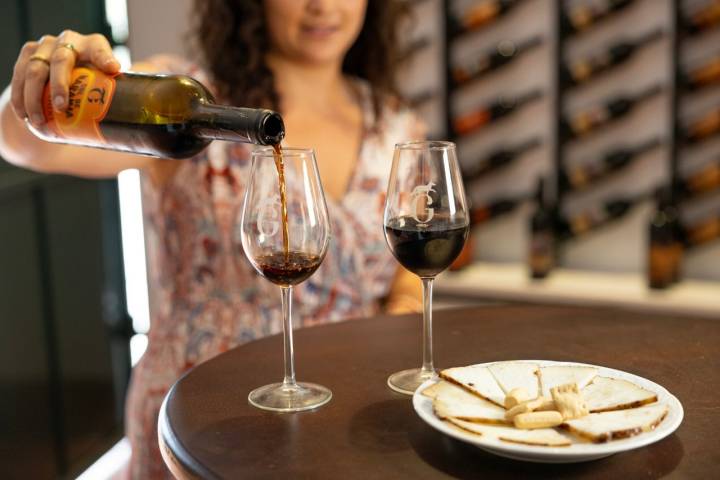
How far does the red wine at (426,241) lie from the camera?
0.99 m

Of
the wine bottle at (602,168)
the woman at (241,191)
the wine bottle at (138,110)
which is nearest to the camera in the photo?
the wine bottle at (138,110)

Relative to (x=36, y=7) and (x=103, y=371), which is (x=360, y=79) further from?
(x=103, y=371)

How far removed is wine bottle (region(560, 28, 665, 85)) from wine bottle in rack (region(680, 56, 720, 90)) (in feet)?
0.53

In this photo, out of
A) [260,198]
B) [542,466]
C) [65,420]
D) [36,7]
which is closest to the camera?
[542,466]

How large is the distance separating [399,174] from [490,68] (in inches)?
79.7

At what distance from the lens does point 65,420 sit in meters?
2.90

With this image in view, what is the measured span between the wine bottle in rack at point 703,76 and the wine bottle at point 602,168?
0.21 m

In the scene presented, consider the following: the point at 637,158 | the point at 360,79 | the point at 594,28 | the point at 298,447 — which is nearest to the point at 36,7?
the point at 360,79

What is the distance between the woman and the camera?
5.38 ft

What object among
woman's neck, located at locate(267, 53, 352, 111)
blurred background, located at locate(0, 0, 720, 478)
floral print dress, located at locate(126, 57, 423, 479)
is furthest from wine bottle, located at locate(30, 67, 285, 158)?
blurred background, located at locate(0, 0, 720, 478)

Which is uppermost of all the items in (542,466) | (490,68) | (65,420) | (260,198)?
(490,68)

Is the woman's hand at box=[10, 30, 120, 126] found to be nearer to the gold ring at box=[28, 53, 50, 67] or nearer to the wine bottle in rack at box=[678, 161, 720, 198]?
the gold ring at box=[28, 53, 50, 67]

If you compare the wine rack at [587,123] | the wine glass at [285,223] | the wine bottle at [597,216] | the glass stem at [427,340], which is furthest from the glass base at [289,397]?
the wine bottle at [597,216]

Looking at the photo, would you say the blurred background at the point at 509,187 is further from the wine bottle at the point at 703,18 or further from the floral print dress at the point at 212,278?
the floral print dress at the point at 212,278
